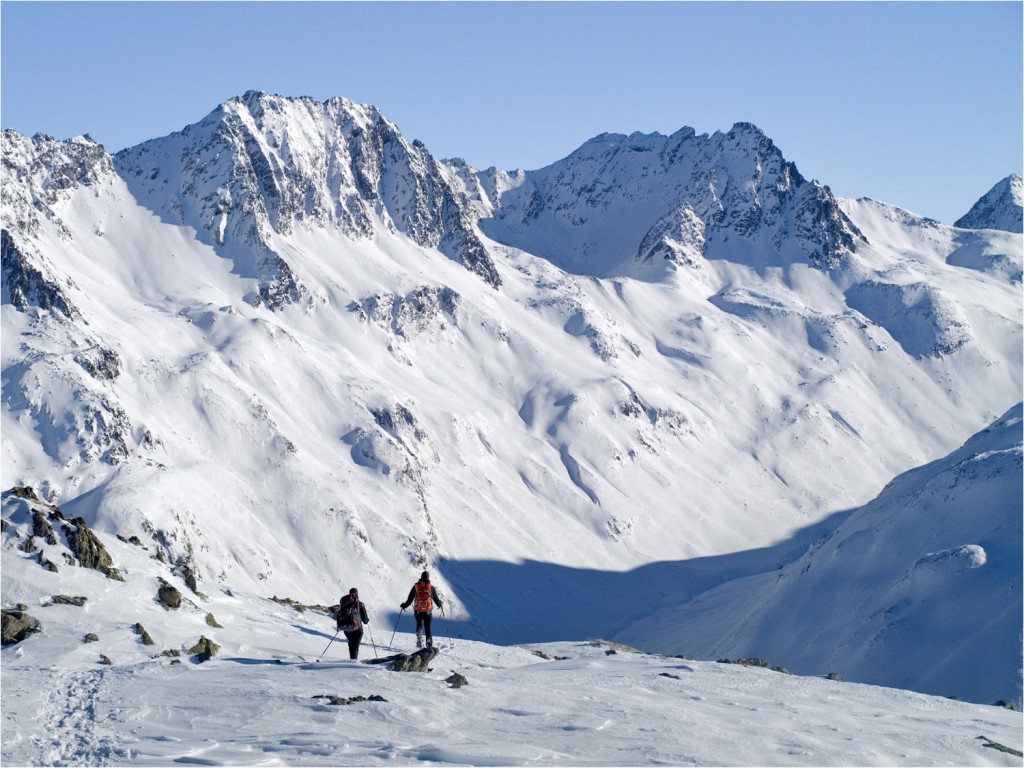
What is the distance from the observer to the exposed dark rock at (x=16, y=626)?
102 feet

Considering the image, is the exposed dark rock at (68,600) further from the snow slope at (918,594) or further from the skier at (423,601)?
the snow slope at (918,594)

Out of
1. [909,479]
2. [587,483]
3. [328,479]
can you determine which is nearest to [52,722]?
[909,479]

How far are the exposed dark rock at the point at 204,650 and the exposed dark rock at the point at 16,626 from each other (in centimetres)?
485

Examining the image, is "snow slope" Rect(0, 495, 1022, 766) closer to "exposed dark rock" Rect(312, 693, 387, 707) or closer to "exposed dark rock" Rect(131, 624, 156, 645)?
"exposed dark rock" Rect(312, 693, 387, 707)

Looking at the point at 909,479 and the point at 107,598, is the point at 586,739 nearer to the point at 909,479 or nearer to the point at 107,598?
the point at 107,598

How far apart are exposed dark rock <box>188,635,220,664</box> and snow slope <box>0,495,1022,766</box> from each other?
0.39 metres

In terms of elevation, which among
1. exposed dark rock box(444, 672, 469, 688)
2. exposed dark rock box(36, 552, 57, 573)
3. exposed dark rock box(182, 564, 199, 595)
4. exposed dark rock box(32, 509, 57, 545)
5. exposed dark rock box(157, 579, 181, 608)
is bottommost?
exposed dark rock box(444, 672, 469, 688)

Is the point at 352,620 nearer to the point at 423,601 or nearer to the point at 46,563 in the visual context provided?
the point at 423,601

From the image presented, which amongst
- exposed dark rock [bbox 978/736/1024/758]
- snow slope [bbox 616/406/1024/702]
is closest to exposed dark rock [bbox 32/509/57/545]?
exposed dark rock [bbox 978/736/1024/758]

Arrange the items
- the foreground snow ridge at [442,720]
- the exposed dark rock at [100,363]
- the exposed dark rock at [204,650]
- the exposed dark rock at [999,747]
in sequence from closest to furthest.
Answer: the foreground snow ridge at [442,720] < the exposed dark rock at [999,747] < the exposed dark rock at [204,650] < the exposed dark rock at [100,363]

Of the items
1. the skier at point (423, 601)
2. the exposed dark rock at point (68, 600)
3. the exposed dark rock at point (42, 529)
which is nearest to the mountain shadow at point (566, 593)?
the exposed dark rock at point (42, 529)

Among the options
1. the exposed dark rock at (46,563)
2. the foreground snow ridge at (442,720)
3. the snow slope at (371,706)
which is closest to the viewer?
the foreground snow ridge at (442,720)

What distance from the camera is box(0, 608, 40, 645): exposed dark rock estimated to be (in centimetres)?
3100

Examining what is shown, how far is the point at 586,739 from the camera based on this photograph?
23250mm
